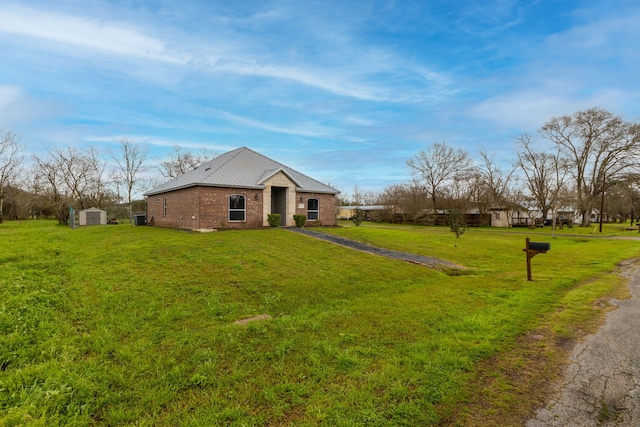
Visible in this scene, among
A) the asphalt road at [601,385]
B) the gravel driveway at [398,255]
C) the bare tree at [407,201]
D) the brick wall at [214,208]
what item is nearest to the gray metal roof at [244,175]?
the brick wall at [214,208]

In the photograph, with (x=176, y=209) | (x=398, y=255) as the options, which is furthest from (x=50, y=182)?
(x=398, y=255)

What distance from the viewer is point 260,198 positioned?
20.1m

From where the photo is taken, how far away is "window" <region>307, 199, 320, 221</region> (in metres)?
22.5

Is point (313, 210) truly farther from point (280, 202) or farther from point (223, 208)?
point (223, 208)

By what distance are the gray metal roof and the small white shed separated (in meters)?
8.87

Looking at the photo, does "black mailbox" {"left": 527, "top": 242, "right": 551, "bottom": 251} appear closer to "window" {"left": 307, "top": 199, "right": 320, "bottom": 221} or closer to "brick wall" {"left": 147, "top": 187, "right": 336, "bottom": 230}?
"brick wall" {"left": 147, "top": 187, "right": 336, "bottom": 230}

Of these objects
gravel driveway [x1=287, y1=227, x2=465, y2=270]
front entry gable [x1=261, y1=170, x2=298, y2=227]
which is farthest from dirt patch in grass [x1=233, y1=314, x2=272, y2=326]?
front entry gable [x1=261, y1=170, x2=298, y2=227]

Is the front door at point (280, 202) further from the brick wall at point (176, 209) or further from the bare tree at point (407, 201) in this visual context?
the bare tree at point (407, 201)

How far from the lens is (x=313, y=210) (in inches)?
891

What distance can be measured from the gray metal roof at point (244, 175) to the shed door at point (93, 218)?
8.89 meters

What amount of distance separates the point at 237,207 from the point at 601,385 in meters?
18.2

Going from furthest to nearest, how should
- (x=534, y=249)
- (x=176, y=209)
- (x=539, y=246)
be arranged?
1. (x=176, y=209)
2. (x=534, y=249)
3. (x=539, y=246)

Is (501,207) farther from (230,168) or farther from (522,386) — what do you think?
(522,386)

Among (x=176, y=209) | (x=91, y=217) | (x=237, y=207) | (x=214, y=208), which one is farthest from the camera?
(x=91, y=217)
